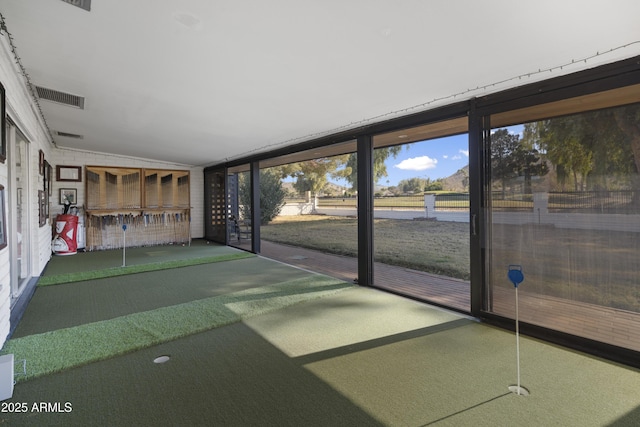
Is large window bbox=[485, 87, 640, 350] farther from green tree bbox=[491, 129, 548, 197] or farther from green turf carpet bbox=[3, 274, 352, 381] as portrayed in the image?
green turf carpet bbox=[3, 274, 352, 381]

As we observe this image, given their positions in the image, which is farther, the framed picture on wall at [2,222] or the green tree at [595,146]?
the framed picture on wall at [2,222]

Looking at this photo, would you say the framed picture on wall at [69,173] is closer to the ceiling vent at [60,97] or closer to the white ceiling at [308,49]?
the ceiling vent at [60,97]

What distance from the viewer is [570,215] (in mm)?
2826

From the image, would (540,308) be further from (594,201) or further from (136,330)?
(136,330)

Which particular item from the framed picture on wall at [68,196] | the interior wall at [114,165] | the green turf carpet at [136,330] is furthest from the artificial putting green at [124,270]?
the interior wall at [114,165]

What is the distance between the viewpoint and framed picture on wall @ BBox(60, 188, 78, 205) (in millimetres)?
8195

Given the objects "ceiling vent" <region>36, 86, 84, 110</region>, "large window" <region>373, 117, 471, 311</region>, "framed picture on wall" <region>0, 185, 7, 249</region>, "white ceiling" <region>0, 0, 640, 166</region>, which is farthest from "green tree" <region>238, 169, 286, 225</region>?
"framed picture on wall" <region>0, 185, 7, 249</region>

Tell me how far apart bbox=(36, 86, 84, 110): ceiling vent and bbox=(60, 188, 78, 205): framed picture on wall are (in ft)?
15.0

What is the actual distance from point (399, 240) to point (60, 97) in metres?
8.28

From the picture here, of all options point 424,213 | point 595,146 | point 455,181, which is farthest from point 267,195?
point 595,146

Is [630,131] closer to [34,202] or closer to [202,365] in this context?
[202,365]

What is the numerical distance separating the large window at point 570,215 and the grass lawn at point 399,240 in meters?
2.56

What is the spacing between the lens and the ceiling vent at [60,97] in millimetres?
4146

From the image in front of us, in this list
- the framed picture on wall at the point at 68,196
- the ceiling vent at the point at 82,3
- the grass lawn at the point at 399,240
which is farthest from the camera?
the framed picture on wall at the point at 68,196
